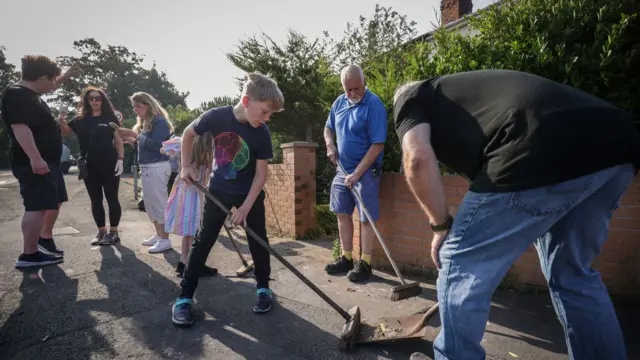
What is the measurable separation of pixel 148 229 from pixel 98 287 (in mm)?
2807

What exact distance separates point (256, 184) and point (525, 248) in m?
1.84

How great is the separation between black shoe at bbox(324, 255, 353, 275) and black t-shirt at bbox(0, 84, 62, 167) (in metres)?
3.27

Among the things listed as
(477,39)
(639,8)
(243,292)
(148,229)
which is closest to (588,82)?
(639,8)

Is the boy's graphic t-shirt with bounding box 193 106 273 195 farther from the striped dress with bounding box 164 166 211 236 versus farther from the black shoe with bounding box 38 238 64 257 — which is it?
the black shoe with bounding box 38 238 64 257

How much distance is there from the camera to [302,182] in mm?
5145

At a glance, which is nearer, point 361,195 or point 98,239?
point 361,195

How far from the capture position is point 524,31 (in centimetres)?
306

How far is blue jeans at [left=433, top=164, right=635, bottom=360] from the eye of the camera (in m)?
1.41

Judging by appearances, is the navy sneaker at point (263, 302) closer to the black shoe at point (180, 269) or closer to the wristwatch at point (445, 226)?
the black shoe at point (180, 269)

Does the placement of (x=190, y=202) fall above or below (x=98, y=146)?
below

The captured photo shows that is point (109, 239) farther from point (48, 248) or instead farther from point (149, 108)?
point (149, 108)

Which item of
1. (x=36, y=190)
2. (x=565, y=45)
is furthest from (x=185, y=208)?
(x=565, y=45)

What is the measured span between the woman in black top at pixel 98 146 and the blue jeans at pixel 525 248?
455cm

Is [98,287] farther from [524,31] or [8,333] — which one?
[524,31]
